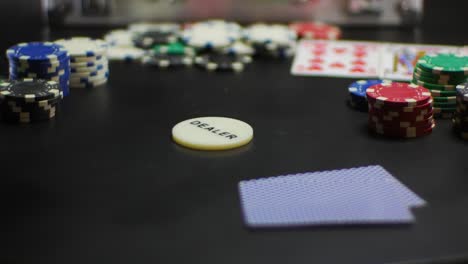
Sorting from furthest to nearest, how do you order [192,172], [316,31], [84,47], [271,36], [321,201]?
1. [316,31]
2. [271,36]
3. [84,47]
4. [192,172]
5. [321,201]

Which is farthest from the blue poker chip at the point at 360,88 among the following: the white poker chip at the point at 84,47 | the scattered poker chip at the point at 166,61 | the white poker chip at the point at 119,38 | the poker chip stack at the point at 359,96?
the white poker chip at the point at 119,38

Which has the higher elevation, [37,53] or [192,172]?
[37,53]

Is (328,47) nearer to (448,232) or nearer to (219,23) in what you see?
(219,23)

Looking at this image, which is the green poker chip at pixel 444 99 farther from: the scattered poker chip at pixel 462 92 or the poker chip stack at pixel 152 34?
the poker chip stack at pixel 152 34

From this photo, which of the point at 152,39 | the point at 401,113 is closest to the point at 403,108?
the point at 401,113

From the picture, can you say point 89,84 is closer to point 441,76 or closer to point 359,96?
point 359,96

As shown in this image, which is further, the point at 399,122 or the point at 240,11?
the point at 240,11

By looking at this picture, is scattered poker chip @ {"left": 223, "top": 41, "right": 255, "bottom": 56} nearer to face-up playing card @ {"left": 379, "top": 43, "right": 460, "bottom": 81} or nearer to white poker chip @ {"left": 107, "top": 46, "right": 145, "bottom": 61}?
white poker chip @ {"left": 107, "top": 46, "right": 145, "bottom": 61}
